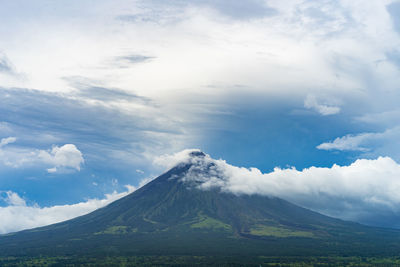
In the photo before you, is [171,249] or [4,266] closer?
[4,266]

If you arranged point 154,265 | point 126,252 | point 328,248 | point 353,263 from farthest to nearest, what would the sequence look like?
point 328,248 < point 126,252 < point 353,263 < point 154,265

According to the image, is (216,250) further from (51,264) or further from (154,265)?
(51,264)

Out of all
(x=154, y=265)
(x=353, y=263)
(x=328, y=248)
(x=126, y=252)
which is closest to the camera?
(x=154, y=265)

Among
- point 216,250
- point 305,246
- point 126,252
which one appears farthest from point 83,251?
point 305,246

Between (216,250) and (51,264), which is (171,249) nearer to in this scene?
(216,250)

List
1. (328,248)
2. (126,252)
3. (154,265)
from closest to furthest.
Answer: (154,265) → (126,252) → (328,248)

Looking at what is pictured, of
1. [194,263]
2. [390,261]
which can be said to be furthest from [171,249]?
[390,261]
